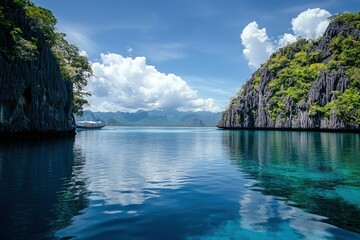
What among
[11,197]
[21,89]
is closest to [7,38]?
[21,89]

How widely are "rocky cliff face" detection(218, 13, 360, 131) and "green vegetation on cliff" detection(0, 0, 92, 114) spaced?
258 ft

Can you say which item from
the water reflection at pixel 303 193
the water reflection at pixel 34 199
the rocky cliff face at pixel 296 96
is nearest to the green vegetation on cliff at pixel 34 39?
the water reflection at pixel 34 199

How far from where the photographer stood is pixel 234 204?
495 inches

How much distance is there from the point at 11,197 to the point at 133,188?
5.94m

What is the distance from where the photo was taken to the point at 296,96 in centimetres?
11344

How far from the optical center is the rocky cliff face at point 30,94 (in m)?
41.8

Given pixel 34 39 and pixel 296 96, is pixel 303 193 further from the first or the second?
pixel 296 96

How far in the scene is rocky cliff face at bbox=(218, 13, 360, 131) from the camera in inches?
3883

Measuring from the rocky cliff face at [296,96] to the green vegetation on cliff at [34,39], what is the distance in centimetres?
A: 7851

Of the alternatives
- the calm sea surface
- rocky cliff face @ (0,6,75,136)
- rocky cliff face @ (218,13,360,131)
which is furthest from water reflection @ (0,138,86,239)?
rocky cliff face @ (218,13,360,131)

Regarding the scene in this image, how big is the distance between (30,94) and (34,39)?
9964 mm

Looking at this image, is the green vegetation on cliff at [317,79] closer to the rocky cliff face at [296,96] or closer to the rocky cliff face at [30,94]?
the rocky cliff face at [296,96]

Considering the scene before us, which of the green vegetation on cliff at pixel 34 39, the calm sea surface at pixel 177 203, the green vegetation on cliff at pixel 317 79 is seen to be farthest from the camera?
the green vegetation on cliff at pixel 317 79

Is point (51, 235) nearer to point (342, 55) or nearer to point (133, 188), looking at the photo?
point (133, 188)
